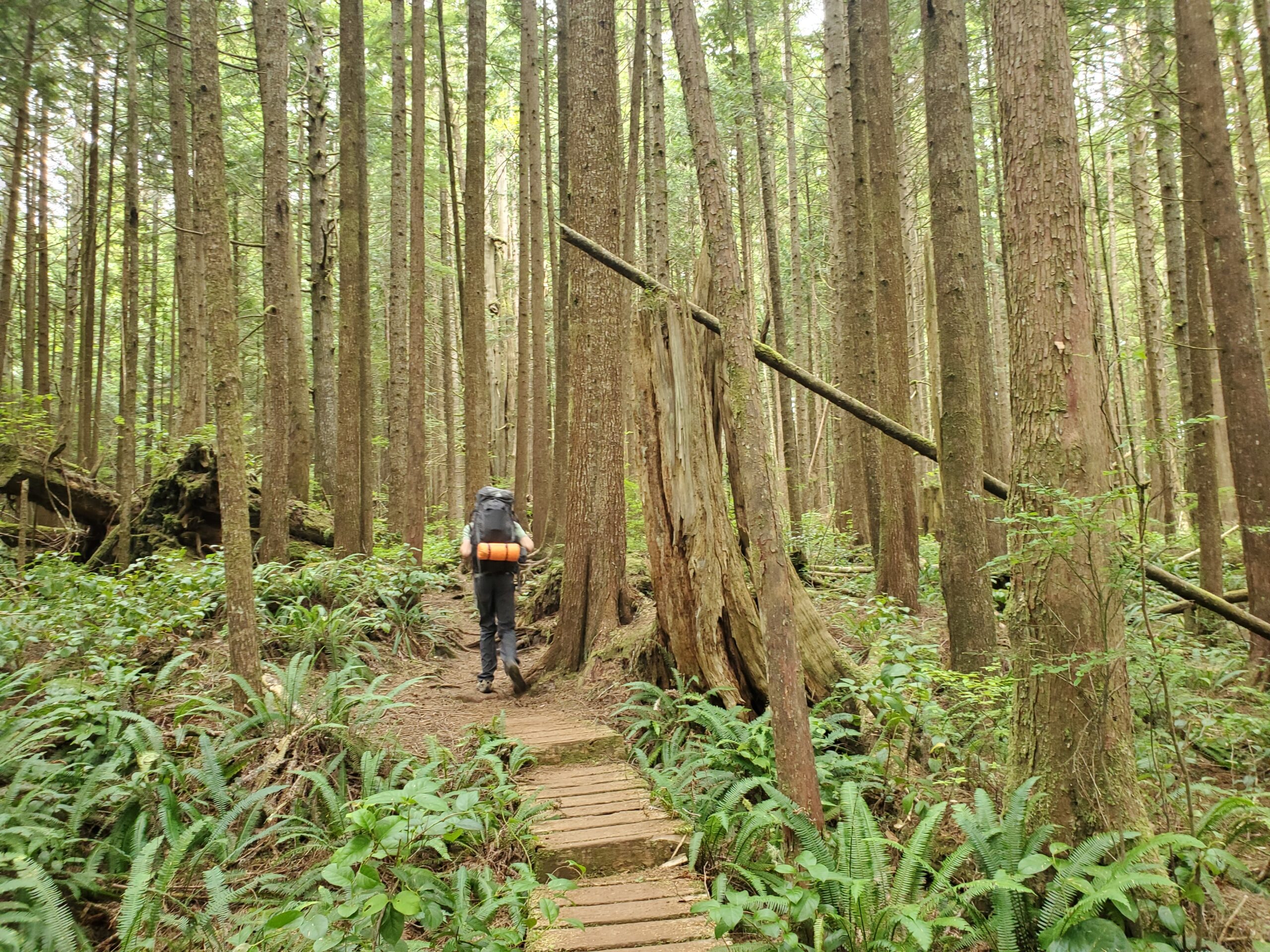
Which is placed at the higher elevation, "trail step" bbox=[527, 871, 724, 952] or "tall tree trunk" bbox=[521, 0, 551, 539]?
"tall tree trunk" bbox=[521, 0, 551, 539]

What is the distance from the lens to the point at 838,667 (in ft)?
19.3

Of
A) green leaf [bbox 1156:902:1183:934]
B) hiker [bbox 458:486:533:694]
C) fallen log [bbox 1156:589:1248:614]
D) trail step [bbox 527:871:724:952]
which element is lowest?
trail step [bbox 527:871:724:952]

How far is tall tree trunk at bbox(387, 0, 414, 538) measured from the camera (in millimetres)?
12578

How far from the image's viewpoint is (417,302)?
43.1 ft

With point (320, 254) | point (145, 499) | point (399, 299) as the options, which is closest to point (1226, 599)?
point (399, 299)

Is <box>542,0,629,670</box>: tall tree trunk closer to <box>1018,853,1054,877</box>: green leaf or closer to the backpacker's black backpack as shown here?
the backpacker's black backpack

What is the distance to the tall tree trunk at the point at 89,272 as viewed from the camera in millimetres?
13250

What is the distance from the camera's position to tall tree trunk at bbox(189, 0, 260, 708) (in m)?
5.22

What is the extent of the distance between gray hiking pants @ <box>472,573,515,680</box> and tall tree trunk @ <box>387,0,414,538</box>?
6.06 meters

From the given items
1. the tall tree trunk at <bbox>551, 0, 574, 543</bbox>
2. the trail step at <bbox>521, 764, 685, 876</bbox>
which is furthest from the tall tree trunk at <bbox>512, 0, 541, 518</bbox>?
the trail step at <bbox>521, 764, 685, 876</bbox>

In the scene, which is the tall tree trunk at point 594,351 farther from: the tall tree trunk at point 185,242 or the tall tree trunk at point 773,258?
the tall tree trunk at point 773,258

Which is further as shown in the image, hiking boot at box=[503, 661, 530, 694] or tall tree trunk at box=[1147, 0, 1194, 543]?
tall tree trunk at box=[1147, 0, 1194, 543]

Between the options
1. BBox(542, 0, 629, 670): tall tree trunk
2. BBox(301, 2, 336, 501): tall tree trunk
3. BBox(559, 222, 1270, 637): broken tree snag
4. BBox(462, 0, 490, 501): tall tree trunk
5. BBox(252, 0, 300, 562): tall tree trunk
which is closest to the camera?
BBox(559, 222, 1270, 637): broken tree snag

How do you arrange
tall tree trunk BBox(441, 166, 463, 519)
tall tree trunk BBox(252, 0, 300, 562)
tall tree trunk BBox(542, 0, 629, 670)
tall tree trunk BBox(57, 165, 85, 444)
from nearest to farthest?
tall tree trunk BBox(542, 0, 629, 670) → tall tree trunk BBox(252, 0, 300, 562) → tall tree trunk BBox(57, 165, 85, 444) → tall tree trunk BBox(441, 166, 463, 519)
